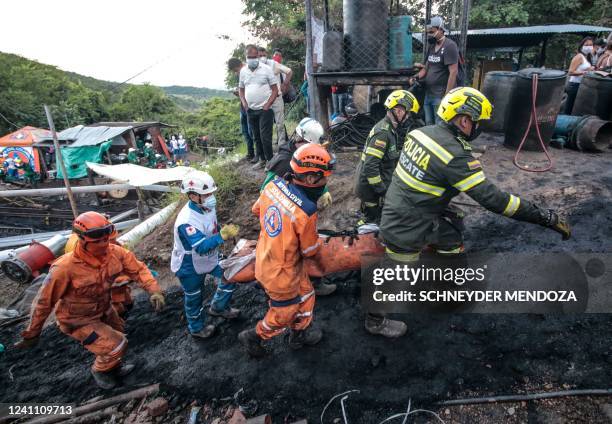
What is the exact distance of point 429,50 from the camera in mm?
6121

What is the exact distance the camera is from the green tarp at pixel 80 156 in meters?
20.4

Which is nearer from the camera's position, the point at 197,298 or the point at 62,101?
the point at 197,298

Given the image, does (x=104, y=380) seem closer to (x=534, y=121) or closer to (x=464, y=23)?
(x=534, y=121)

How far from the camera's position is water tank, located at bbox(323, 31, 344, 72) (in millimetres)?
6344

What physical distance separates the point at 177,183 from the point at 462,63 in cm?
723

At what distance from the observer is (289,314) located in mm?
3008

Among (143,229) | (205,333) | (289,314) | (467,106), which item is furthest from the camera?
(143,229)


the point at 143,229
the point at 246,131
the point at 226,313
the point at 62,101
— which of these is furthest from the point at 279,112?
the point at 62,101

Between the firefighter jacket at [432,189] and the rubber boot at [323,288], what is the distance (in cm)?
127

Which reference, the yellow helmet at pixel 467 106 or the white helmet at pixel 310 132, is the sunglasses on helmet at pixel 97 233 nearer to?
the white helmet at pixel 310 132

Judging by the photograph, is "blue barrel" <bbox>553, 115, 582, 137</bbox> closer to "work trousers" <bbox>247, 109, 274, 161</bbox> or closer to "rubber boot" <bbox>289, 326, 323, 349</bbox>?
"work trousers" <bbox>247, 109, 274, 161</bbox>

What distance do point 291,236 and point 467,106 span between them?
5.56 ft

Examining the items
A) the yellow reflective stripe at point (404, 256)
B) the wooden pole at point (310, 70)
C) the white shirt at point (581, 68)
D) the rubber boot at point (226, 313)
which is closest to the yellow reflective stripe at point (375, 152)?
the yellow reflective stripe at point (404, 256)

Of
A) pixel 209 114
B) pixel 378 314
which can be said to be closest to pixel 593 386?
pixel 378 314
